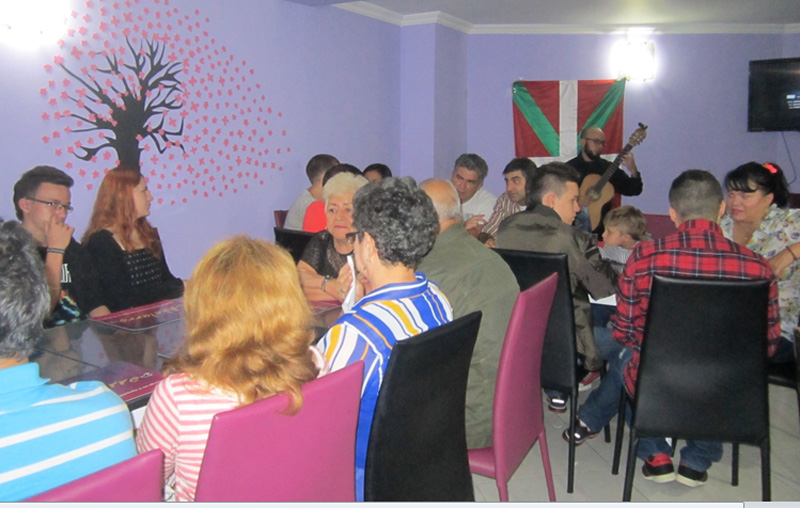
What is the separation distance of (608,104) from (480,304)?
531cm

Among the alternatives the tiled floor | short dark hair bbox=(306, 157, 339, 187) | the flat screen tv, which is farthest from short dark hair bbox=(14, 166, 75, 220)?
the flat screen tv

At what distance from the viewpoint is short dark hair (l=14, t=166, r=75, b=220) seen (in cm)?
296

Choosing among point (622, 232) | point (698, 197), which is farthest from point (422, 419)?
point (622, 232)

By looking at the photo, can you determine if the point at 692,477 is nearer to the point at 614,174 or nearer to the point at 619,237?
the point at 619,237

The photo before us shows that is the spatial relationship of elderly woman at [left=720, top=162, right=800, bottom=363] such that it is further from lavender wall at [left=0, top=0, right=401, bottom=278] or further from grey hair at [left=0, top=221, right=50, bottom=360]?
grey hair at [left=0, top=221, right=50, bottom=360]

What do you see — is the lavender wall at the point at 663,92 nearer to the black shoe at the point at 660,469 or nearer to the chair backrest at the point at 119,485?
the black shoe at the point at 660,469

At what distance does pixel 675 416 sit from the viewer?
6.97ft

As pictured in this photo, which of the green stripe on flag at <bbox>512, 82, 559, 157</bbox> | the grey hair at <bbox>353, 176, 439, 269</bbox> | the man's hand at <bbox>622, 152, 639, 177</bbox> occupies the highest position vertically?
the green stripe on flag at <bbox>512, 82, 559, 157</bbox>

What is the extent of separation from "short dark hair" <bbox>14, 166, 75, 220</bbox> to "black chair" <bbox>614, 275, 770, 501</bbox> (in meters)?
2.65

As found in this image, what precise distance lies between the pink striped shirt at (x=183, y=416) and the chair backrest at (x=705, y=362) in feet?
4.71

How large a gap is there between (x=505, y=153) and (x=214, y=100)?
3473 mm

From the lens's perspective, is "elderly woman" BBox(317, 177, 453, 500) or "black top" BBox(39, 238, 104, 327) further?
"black top" BBox(39, 238, 104, 327)

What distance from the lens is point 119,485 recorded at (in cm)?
83

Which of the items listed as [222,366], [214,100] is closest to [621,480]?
[222,366]
